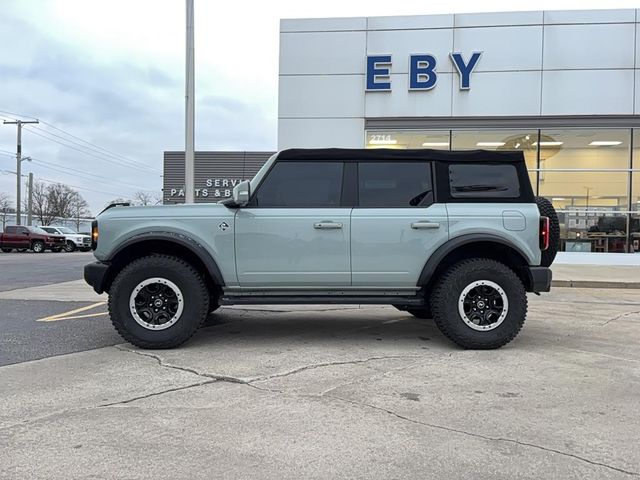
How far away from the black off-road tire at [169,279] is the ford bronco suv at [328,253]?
0.01m

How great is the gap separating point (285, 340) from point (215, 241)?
1.43 meters

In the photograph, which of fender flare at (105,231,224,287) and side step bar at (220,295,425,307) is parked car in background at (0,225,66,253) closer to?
fender flare at (105,231,224,287)

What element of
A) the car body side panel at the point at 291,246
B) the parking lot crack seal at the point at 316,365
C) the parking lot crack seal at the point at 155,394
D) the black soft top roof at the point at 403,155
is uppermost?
the black soft top roof at the point at 403,155

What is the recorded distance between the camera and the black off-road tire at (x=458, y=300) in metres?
5.20

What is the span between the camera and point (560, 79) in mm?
14578

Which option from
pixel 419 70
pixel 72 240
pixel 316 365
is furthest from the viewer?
pixel 72 240

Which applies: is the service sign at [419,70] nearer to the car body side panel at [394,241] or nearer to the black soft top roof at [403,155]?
the black soft top roof at [403,155]

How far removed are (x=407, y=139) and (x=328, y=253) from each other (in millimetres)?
→ 11472

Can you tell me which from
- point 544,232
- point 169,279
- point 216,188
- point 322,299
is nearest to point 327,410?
point 322,299

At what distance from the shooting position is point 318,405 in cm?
374

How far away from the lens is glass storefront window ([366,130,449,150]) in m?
15.7

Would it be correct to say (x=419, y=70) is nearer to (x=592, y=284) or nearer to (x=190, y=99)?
(x=190, y=99)

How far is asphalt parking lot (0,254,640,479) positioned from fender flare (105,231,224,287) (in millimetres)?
879

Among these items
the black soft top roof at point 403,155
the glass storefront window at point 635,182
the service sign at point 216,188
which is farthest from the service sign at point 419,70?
the service sign at point 216,188
